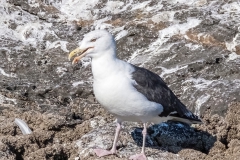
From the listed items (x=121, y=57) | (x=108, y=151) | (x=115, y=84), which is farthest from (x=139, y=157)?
(x=121, y=57)

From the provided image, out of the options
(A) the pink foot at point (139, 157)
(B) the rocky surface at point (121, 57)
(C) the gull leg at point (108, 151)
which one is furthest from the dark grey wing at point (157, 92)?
(A) the pink foot at point (139, 157)

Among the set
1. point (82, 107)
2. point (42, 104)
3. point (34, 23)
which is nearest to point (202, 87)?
point (82, 107)

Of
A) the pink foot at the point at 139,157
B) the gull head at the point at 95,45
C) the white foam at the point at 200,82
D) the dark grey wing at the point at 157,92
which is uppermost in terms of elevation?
the white foam at the point at 200,82

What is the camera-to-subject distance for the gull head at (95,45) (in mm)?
5301

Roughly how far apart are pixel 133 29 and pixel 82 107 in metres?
2.49

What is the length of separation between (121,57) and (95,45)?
4.47m

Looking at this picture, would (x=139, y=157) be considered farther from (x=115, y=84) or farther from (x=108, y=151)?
(x=115, y=84)

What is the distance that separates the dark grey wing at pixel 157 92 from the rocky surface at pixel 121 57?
1.27 feet

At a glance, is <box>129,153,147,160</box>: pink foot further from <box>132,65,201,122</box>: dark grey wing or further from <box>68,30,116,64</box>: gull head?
<box>68,30,116,64</box>: gull head

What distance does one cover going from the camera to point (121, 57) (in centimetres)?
977

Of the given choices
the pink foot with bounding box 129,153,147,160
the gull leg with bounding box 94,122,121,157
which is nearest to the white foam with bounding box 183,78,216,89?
the gull leg with bounding box 94,122,121,157

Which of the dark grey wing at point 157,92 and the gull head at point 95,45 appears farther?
the dark grey wing at point 157,92

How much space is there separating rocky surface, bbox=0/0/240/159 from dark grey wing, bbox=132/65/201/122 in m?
0.39

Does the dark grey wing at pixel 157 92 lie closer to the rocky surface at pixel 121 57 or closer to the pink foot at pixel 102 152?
the rocky surface at pixel 121 57
